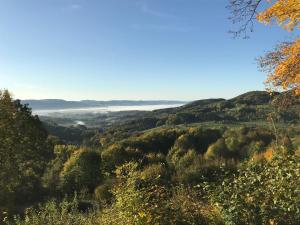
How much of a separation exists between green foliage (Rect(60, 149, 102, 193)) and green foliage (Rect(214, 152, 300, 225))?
1800cm

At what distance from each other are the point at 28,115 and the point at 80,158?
28.0ft

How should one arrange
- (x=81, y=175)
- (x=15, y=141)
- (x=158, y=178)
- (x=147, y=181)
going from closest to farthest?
(x=147, y=181) → (x=158, y=178) → (x=15, y=141) → (x=81, y=175)

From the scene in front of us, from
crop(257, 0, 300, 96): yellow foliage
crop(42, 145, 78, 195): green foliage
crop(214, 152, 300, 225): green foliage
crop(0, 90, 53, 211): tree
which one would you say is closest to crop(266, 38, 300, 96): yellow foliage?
crop(257, 0, 300, 96): yellow foliage

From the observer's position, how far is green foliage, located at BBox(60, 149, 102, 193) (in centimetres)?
2616

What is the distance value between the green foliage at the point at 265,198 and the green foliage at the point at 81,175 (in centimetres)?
1800

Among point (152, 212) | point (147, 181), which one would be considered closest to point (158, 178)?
point (147, 181)

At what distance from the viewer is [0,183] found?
19828 millimetres

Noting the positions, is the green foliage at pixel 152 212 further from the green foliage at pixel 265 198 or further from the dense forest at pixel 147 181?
the green foliage at pixel 265 198

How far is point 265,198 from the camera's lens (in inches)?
325

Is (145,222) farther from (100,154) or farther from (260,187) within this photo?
(100,154)

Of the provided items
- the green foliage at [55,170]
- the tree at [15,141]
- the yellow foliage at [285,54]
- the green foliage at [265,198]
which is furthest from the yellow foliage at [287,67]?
the green foliage at [55,170]

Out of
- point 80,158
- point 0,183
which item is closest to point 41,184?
point 80,158

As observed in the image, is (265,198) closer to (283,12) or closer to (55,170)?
(283,12)

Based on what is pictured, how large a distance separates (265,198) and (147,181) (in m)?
3.99
